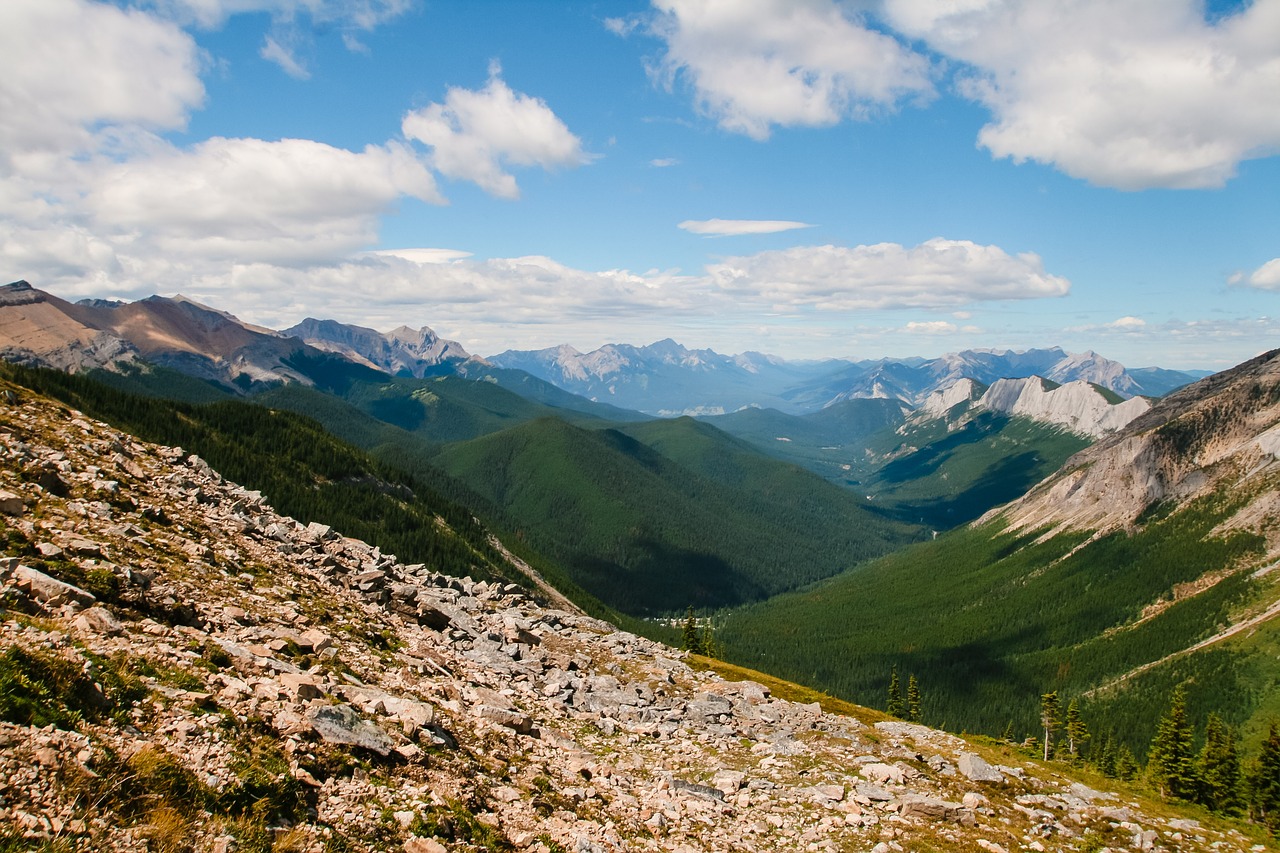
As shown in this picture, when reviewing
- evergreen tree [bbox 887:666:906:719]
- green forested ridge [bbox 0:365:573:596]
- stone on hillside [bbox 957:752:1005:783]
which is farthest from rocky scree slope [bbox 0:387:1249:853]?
green forested ridge [bbox 0:365:573:596]

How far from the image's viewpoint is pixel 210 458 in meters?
137

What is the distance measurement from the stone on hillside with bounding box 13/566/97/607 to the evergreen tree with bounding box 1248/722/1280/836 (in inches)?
4041

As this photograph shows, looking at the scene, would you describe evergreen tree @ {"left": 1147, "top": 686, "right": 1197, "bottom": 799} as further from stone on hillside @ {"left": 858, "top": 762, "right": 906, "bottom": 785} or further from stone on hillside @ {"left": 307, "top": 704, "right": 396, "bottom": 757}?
stone on hillside @ {"left": 307, "top": 704, "right": 396, "bottom": 757}

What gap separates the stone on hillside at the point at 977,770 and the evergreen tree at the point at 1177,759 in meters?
48.8

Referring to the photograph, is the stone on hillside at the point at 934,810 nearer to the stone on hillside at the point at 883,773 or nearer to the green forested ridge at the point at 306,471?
the stone on hillside at the point at 883,773

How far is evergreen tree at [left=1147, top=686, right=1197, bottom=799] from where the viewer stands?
70.2m

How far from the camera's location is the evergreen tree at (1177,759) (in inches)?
2766

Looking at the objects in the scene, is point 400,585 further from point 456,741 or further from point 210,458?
point 210,458

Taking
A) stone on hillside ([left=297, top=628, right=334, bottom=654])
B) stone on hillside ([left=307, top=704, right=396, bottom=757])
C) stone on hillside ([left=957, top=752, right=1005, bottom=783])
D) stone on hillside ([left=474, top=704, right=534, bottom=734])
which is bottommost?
stone on hillside ([left=957, top=752, right=1005, bottom=783])

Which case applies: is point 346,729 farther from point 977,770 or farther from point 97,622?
point 977,770

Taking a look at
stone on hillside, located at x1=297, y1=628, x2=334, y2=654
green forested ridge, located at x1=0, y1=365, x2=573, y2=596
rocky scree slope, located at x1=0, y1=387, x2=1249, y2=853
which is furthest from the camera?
green forested ridge, located at x1=0, y1=365, x2=573, y2=596

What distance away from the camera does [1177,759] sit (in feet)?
235

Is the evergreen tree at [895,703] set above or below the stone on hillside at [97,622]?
below

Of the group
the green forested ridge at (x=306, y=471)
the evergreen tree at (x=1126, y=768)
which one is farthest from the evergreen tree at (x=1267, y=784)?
the green forested ridge at (x=306, y=471)
